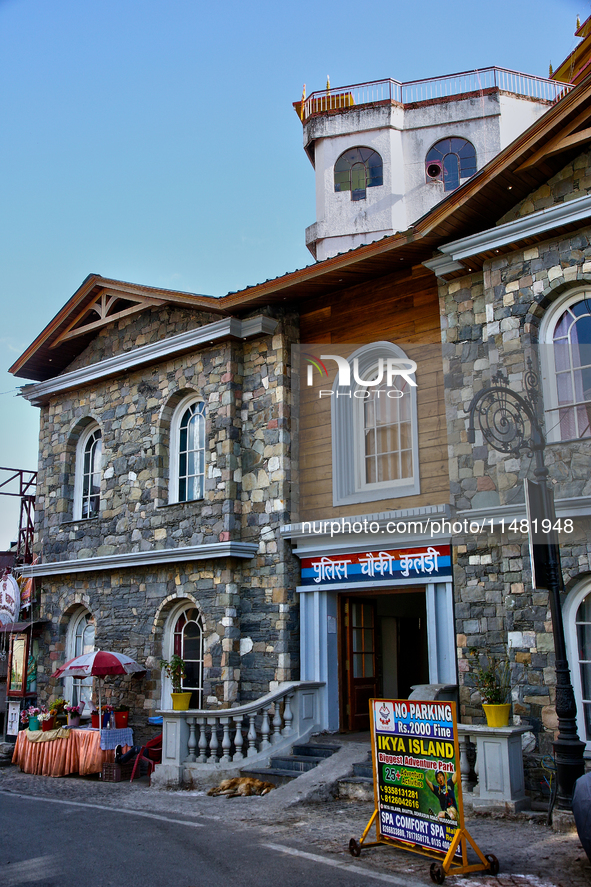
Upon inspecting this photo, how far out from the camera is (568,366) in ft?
31.6

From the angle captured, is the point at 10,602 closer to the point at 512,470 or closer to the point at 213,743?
the point at 213,743

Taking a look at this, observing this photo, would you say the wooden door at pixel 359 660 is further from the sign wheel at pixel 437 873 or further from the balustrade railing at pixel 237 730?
the sign wheel at pixel 437 873

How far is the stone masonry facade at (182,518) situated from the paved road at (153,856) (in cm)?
348

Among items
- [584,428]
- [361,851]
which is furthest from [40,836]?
[584,428]

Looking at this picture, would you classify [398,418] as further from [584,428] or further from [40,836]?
[40,836]

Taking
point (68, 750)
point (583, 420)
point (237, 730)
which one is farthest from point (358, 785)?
point (68, 750)

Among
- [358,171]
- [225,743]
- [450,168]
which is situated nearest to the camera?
[225,743]

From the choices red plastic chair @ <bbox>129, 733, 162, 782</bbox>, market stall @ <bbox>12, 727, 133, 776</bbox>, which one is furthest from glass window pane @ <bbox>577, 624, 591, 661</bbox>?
market stall @ <bbox>12, 727, 133, 776</bbox>

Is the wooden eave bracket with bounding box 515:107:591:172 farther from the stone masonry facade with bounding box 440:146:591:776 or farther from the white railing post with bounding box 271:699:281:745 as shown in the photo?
the white railing post with bounding box 271:699:281:745

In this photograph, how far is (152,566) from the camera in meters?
13.8

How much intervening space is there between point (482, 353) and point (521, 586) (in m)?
3.02

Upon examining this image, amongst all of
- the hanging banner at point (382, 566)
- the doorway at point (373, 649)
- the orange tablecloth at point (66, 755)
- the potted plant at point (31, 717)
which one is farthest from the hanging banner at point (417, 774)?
the potted plant at point (31, 717)

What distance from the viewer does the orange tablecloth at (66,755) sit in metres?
12.3

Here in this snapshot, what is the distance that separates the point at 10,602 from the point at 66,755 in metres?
4.23
